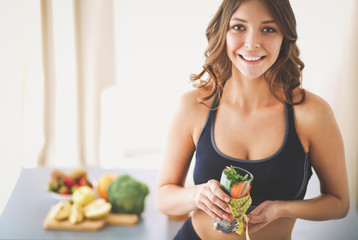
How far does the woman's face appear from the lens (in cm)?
131

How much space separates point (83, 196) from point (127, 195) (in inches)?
7.9

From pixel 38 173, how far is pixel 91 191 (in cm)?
42

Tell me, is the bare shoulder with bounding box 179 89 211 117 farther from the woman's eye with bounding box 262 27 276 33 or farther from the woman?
the woman's eye with bounding box 262 27 276 33

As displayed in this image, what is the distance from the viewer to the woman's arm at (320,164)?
4.58ft

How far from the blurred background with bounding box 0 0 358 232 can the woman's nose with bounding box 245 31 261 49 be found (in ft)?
4.98

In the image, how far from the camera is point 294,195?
1.47m

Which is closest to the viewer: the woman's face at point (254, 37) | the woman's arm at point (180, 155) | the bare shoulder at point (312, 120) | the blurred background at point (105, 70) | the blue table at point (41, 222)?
the woman's face at point (254, 37)

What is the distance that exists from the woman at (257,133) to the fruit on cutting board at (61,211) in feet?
1.92

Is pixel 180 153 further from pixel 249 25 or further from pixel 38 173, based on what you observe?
pixel 38 173

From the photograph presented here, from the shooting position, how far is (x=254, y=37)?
Result: 1.31m

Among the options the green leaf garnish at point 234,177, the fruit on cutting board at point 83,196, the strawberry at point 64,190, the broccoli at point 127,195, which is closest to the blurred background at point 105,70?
the strawberry at point 64,190

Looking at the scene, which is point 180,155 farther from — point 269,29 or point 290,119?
point 269,29

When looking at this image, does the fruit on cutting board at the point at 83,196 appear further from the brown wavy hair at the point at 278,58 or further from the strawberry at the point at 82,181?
the brown wavy hair at the point at 278,58

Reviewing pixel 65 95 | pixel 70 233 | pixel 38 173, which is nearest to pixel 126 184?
pixel 70 233
